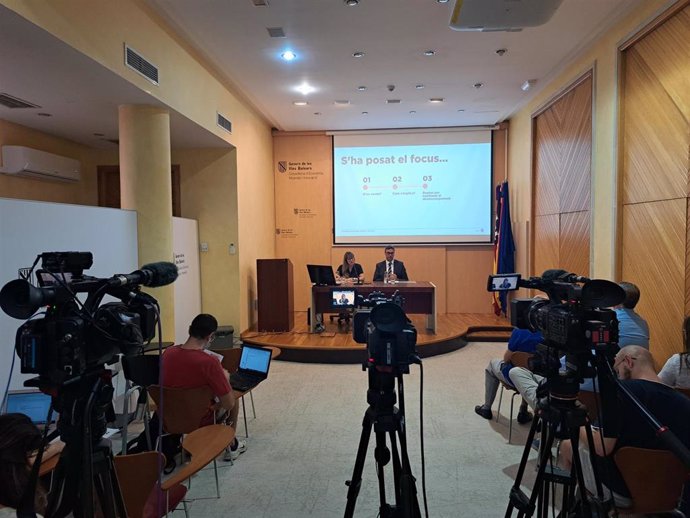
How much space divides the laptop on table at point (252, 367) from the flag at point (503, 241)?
5126 millimetres

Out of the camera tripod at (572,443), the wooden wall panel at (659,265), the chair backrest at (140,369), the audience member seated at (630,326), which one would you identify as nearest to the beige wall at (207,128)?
the chair backrest at (140,369)

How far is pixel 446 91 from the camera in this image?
6125 mm

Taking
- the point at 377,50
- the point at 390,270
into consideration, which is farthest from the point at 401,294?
the point at 377,50

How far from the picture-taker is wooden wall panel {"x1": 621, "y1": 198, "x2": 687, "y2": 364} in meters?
3.48

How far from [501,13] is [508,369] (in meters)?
2.56

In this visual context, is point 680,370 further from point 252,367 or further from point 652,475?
point 252,367

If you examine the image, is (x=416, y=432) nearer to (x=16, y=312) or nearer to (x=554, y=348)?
(x=554, y=348)

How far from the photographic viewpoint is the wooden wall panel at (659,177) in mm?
3414

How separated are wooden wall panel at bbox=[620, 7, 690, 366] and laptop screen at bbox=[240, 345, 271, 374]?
3.11 meters

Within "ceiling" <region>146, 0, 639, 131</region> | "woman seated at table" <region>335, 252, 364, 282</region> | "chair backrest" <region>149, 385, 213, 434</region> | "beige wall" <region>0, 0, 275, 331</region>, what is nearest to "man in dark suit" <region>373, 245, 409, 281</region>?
"woman seated at table" <region>335, 252, 364, 282</region>

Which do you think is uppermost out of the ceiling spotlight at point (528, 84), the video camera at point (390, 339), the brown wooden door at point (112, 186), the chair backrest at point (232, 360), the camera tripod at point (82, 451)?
the ceiling spotlight at point (528, 84)

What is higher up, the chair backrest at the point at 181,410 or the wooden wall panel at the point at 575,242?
the wooden wall panel at the point at 575,242

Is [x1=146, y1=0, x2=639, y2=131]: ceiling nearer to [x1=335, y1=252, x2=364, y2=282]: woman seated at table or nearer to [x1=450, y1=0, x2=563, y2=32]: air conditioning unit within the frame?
[x1=450, y1=0, x2=563, y2=32]: air conditioning unit

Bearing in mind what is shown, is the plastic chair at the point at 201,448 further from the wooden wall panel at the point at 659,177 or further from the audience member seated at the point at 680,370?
the wooden wall panel at the point at 659,177
